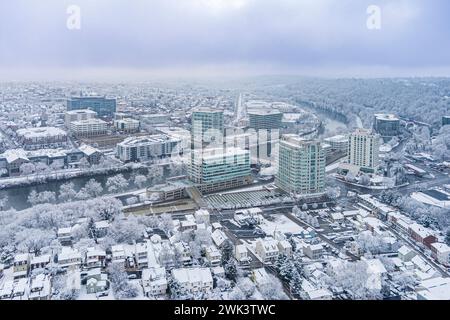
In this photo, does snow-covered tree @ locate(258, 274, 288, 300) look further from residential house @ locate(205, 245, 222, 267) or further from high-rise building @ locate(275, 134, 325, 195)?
high-rise building @ locate(275, 134, 325, 195)

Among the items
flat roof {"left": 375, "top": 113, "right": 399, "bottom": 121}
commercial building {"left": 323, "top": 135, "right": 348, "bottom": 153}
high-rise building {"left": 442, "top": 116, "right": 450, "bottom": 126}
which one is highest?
flat roof {"left": 375, "top": 113, "right": 399, "bottom": 121}

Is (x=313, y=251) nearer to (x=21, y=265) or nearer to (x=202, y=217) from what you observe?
(x=202, y=217)

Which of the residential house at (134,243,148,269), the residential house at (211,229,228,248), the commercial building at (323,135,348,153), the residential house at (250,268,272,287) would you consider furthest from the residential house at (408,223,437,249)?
the commercial building at (323,135,348,153)

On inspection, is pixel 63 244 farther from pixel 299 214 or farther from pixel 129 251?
pixel 299 214

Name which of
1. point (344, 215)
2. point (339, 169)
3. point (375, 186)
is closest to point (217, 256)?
point (344, 215)

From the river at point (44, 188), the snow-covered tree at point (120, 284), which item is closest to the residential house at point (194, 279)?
the snow-covered tree at point (120, 284)

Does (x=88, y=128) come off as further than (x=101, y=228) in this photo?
Yes

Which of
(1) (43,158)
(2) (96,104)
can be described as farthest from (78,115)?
(1) (43,158)

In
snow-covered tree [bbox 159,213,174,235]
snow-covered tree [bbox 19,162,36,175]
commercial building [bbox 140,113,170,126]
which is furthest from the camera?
commercial building [bbox 140,113,170,126]
